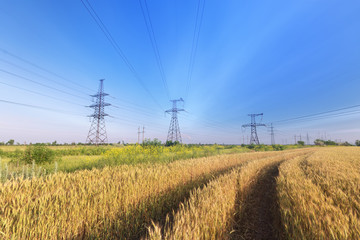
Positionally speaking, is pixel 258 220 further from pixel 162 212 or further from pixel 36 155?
pixel 36 155

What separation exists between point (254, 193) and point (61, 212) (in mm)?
5738

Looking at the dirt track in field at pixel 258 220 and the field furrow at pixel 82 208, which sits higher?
the field furrow at pixel 82 208

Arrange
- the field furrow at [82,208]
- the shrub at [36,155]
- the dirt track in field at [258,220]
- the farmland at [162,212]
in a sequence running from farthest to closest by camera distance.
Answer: the shrub at [36,155] < the dirt track in field at [258,220] < the field furrow at [82,208] < the farmland at [162,212]

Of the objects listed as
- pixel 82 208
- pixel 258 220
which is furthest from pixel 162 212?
pixel 258 220

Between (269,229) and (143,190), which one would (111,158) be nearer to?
(143,190)

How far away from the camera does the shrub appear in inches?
477

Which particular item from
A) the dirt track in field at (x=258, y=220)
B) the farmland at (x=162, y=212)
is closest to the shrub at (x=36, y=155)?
the farmland at (x=162, y=212)

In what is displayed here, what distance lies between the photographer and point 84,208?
2.38 metres

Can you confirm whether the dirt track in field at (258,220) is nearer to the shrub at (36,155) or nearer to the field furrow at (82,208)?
the field furrow at (82,208)

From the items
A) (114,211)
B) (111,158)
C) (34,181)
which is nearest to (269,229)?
(114,211)

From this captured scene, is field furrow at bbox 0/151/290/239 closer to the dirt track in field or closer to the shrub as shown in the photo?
the dirt track in field

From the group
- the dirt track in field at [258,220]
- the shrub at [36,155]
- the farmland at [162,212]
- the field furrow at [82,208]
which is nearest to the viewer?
the farmland at [162,212]

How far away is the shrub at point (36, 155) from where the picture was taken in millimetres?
12125

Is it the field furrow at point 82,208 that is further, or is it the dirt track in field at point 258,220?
the dirt track in field at point 258,220
